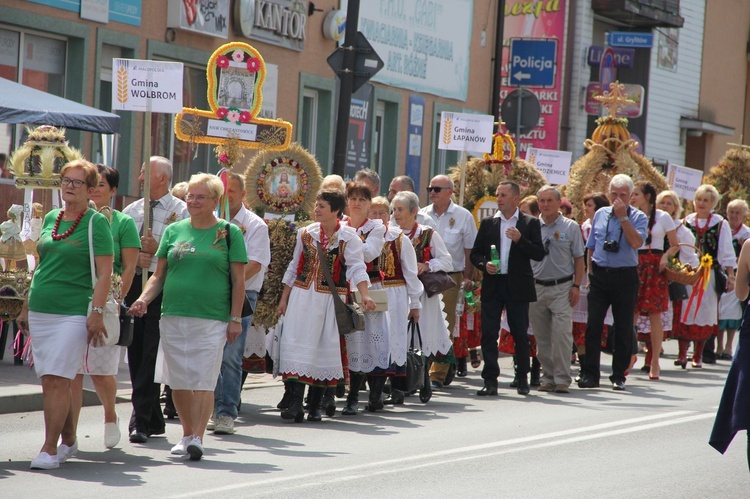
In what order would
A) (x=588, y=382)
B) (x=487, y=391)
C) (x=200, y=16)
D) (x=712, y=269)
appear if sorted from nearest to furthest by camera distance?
1. (x=487, y=391)
2. (x=588, y=382)
3. (x=712, y=269)
4. (x=200, y=16)

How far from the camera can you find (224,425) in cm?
965

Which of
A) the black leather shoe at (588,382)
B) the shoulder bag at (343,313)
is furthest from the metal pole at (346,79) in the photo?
the shoulder bag at (343,313)

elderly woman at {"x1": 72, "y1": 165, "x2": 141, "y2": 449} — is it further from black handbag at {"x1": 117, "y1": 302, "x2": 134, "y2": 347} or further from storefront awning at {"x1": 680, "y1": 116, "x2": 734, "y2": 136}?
storefront awning at {"x1": 680, "y1": 116, "x2": 734, "y2": 136}

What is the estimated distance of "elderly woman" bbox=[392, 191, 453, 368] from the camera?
39.1ft

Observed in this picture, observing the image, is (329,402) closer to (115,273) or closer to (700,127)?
(115,273)

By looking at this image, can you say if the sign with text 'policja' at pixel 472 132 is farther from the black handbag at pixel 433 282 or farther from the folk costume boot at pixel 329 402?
the folk costume boot at pixel 329 402

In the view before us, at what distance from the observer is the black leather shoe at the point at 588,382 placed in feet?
43.8

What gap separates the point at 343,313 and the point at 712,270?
24.5 ft

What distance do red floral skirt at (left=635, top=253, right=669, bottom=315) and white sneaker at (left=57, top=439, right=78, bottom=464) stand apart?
784 cm

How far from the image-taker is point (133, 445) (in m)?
9.04

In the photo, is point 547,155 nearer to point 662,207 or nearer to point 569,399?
point 662,207

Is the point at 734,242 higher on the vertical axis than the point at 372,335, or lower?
higher

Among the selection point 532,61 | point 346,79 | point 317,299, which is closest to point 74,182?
point 317,299

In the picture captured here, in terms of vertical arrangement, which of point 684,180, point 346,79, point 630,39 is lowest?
point 684,180
